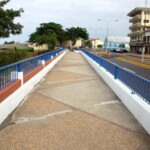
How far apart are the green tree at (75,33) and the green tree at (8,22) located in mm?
80190

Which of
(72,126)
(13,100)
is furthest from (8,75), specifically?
(72,126)

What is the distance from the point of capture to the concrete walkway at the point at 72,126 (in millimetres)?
5562

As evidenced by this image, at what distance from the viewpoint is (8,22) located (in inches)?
1352

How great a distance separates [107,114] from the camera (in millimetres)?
7867

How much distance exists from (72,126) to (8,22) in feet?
97.8

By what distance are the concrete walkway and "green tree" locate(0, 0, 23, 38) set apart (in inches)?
995

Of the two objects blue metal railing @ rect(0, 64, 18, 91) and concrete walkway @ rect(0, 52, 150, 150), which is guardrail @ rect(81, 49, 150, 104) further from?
blue metal railing @ rect(0, 64, 18, 91)

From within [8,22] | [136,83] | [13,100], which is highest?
[8,22]

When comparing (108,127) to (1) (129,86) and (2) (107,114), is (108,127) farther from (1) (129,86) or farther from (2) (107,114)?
(1) (129,86)

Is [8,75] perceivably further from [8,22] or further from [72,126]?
[8,22]

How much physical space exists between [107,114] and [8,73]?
3.12m

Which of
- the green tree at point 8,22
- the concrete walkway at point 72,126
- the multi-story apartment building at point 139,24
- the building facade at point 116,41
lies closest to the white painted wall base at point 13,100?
the concrete walkway at point 72,126

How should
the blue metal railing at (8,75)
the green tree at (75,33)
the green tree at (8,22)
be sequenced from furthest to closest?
the green tree at (75,33)
the green tree at (8,22)
the blue metal railing at (8,75)

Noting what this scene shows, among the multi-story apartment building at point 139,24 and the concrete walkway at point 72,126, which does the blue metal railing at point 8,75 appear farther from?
the multi-story apartment building at point 139,24
